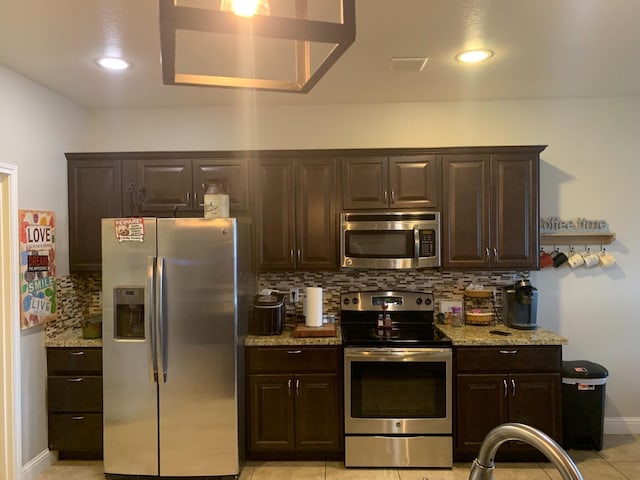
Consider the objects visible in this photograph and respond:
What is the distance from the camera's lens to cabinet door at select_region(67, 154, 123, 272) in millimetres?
3242

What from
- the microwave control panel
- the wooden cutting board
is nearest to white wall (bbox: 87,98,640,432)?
the microwave control panel

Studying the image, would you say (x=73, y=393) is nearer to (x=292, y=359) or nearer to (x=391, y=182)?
(x=292, y=359)

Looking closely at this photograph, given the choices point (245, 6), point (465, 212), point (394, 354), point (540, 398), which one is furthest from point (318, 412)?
point (245, 6)

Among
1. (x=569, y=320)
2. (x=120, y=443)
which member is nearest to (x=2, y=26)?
(x=120, y=443)

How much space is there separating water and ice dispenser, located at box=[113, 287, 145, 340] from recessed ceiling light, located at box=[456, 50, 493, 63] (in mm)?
2441

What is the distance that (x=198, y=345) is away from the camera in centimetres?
274

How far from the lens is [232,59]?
258 cm

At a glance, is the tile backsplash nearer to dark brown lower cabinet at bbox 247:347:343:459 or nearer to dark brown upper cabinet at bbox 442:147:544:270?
dark brown upper cabinet at bbox 442:147:544:270

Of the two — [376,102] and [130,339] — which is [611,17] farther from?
[130,339]

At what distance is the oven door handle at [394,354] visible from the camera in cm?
286

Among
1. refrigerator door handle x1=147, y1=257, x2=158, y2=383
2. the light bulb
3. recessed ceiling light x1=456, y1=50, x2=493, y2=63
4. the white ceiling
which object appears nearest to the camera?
the light bulb

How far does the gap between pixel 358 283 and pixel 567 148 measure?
198 cm

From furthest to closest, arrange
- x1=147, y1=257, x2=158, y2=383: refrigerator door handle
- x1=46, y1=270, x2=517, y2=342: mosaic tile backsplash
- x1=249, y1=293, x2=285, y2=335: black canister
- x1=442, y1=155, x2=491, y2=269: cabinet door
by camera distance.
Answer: x1=46, y1=270, x2=517, y2=342: mosaic tile backsplash → x1=442, y1=155, x2=491, y2=269: cabinet door → x1=249, y1=293, x2=285, y2=335: black canister → x1=147, y1=257, x2=158, y2=383: refrigerator door handle

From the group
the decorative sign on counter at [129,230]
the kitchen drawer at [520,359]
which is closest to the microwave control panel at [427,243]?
the kitchen drawer at [520,359]
